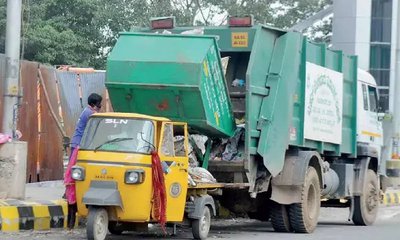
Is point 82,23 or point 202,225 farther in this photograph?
point 82,23

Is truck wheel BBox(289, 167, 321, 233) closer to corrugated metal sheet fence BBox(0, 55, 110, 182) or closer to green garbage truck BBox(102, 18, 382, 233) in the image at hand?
green garbage truck BBox(102, 18, 382, 233)

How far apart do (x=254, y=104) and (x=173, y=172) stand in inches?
88.6

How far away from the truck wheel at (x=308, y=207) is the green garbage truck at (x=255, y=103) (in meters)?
0.02

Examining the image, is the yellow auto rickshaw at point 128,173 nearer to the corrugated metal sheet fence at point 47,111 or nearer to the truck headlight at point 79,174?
the truck headlight at point 79,174

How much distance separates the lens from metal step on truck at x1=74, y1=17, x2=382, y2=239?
11.7m

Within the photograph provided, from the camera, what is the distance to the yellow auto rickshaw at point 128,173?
10328 millimetres

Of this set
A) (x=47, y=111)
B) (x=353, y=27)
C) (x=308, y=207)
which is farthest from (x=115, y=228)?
(x=353, y=27)

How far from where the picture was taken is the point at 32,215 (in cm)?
1220

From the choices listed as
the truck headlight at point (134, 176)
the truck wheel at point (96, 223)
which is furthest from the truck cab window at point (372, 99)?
the truck wheel at point (96, 223)

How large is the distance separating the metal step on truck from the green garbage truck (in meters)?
0.02

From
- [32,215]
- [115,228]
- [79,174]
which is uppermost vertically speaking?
[79,174]

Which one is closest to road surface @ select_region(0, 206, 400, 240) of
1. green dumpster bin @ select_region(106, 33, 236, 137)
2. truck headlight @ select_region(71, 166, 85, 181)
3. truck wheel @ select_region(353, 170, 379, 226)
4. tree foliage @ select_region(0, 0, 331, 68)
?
truck wheel @ select_region(353, 170, 379, 226)

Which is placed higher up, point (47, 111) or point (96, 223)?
point (47, 111)

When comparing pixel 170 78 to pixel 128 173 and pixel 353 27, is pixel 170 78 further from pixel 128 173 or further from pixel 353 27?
pixel 353 27
